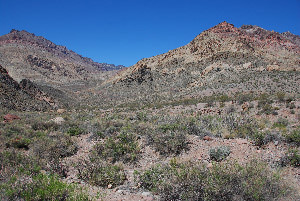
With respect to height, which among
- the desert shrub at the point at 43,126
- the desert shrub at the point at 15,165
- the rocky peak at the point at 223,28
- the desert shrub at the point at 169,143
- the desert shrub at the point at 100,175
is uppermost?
the rocky peak at the point at 223,28

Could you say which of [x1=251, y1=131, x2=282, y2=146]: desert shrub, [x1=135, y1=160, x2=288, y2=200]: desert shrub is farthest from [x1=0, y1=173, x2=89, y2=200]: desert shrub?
[x1=251, y1=131, x2=282, y2=146]: desert shrub

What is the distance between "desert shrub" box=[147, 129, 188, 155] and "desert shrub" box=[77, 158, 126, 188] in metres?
1.78

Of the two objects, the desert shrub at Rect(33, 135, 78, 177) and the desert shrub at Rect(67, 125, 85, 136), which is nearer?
the desert shrub at Rect(33, 135, 78, 177)

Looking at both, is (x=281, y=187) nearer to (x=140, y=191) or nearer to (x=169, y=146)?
(x=140, y=191)

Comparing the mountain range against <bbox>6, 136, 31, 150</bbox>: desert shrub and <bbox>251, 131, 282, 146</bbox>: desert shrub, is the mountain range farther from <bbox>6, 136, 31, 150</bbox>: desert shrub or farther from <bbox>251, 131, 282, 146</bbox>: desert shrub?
<bbox>6, 136, 31, 150</bbox>: desert shrub

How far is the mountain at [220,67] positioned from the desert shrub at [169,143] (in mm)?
22918

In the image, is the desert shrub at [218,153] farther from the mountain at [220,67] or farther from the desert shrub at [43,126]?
the mountain at [220,67]

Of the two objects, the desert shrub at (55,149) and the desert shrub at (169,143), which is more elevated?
the desert shrub at (169,143)

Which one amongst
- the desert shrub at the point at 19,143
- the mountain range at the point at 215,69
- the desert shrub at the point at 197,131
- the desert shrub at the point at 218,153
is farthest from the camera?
the mountain range at the point at 215,69

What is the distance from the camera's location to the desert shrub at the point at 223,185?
3.84 meters

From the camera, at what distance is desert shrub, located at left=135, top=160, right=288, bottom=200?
12.6ft

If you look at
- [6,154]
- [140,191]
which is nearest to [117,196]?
[140,191]

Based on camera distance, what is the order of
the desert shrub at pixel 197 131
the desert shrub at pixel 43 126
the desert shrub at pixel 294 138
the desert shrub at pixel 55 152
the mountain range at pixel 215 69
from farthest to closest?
the mountain range at pixel 215 69 → the desert shrub at pixel 43 126 → the desert shrub at pixel 197 131 → the desert shrub at pixel 294 138 → the desert shrub at pixel 55 152

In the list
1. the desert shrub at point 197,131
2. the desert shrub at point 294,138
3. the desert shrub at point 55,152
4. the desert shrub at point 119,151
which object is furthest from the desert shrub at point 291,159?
the desert shrub at point 55,152
